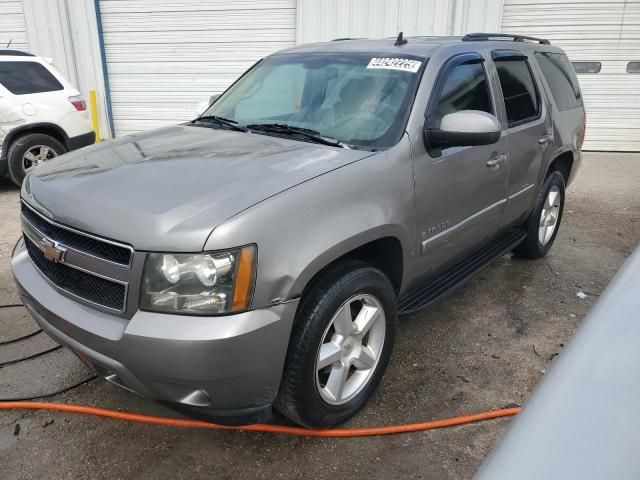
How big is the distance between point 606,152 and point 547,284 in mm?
6850

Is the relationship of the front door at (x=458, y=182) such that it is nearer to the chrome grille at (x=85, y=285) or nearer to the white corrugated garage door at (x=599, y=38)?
the chrome grille at (x=85, y=285)

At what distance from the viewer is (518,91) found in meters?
3.85

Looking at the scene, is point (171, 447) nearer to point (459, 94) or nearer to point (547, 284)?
point (459, 94)

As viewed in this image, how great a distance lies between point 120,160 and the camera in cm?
262


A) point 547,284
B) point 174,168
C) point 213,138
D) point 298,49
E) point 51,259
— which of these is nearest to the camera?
point 51,259

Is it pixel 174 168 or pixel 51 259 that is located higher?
pixel 174 168

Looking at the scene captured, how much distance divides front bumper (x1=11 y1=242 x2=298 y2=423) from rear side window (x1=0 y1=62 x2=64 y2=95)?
572 centimetres

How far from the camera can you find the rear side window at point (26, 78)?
6719 mm

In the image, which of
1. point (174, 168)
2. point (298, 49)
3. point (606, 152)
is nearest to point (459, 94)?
point (298, 49)

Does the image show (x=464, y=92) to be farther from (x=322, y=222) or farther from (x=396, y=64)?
(x=322, y=222)

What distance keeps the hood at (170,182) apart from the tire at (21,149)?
14.8ft

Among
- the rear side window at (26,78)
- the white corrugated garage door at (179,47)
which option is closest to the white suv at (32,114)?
the rear side window at (26,78)

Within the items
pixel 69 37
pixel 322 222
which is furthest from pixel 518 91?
pixel 69 37

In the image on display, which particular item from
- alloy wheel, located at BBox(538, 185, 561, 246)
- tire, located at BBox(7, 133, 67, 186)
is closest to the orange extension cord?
alloy wheel, located at BBox(538, 185, 561, 246)
